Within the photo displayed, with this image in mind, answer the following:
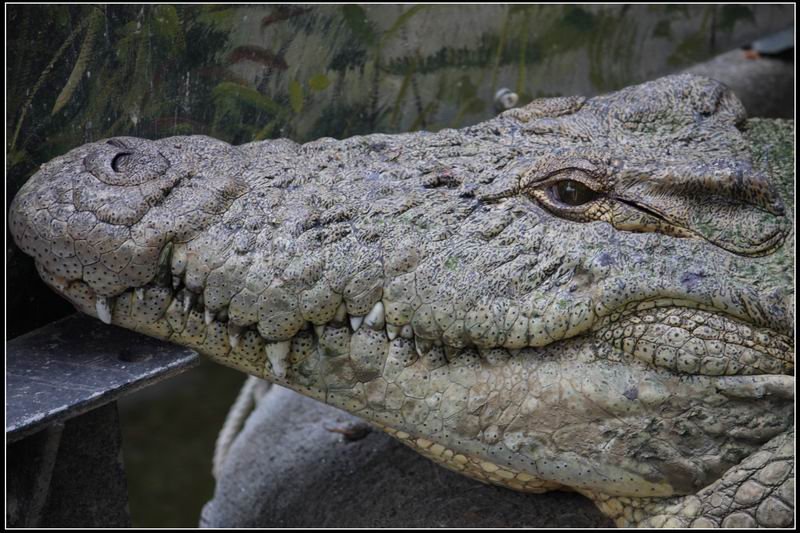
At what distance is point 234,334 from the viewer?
201cm

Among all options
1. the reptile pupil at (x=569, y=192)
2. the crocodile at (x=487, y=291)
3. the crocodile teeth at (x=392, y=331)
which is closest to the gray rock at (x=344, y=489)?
the crocodile at (x=487, y=291)

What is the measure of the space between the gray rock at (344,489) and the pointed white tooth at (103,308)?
0.90 meters

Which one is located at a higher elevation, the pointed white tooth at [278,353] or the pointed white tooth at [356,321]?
the pointed white tooth at [356,321]

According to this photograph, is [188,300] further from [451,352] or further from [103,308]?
[451,352]

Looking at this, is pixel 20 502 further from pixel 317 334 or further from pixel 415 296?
pixel 415 296

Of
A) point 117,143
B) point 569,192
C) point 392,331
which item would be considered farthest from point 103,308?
point 569,192

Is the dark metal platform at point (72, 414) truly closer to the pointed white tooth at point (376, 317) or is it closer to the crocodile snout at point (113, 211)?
the crocodile snout at point (113, 211)

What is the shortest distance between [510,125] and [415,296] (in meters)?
0.62

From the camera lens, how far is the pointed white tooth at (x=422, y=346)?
202 centimetres

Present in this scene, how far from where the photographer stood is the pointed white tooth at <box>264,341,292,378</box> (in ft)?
6.64

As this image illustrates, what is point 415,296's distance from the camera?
198cm

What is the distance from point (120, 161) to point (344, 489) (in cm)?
111

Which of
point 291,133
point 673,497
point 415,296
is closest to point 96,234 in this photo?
point 415,296

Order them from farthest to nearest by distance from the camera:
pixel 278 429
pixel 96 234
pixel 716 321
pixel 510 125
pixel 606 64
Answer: pixel 606 64 → pixel 278 429 → pixel 510 125 → pixel 716 321 → pixel 96 234
